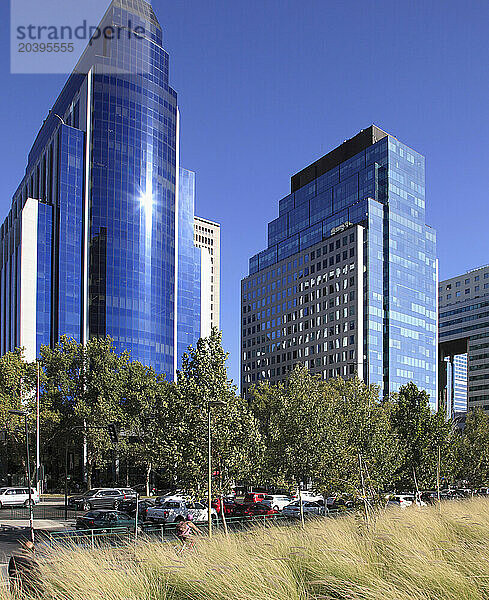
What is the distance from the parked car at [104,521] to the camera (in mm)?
30156

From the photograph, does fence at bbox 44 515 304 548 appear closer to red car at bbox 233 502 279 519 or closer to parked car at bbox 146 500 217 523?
parked car at bbox 146 500 217 523

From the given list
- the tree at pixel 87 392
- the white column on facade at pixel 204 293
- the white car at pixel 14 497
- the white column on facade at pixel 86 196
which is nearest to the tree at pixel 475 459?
the tree at pixel 87 392

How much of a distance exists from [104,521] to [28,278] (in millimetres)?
63908

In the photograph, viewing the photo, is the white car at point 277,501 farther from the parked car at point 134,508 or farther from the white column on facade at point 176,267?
the white column on facade at point 176,267

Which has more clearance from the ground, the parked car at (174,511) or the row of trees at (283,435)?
the row of trees at (283,435)

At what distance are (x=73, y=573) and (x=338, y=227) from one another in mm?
107711

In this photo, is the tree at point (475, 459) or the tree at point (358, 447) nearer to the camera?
the tree at point (358, 447)

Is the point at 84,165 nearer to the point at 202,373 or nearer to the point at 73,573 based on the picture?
the point at 202,373

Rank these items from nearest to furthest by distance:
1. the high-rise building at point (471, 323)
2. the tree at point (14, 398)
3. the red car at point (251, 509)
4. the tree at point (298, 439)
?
the tree at point (298, 439), the red car at point (251, 509), the tree at point (14, 398), the high-rise building at point (471, 323)

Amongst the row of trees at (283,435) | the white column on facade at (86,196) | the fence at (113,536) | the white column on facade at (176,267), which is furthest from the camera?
the white column on facade at (176,267)

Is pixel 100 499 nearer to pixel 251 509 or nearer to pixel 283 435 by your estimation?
pixel 251 509

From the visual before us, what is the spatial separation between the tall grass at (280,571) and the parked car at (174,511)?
75.4 feet

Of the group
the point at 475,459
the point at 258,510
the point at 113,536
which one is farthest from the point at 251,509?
the point at 475,459

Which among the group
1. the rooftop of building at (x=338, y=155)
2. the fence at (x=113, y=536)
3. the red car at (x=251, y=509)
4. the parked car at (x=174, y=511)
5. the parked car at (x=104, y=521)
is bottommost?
the red car at (x=251, y=509)
